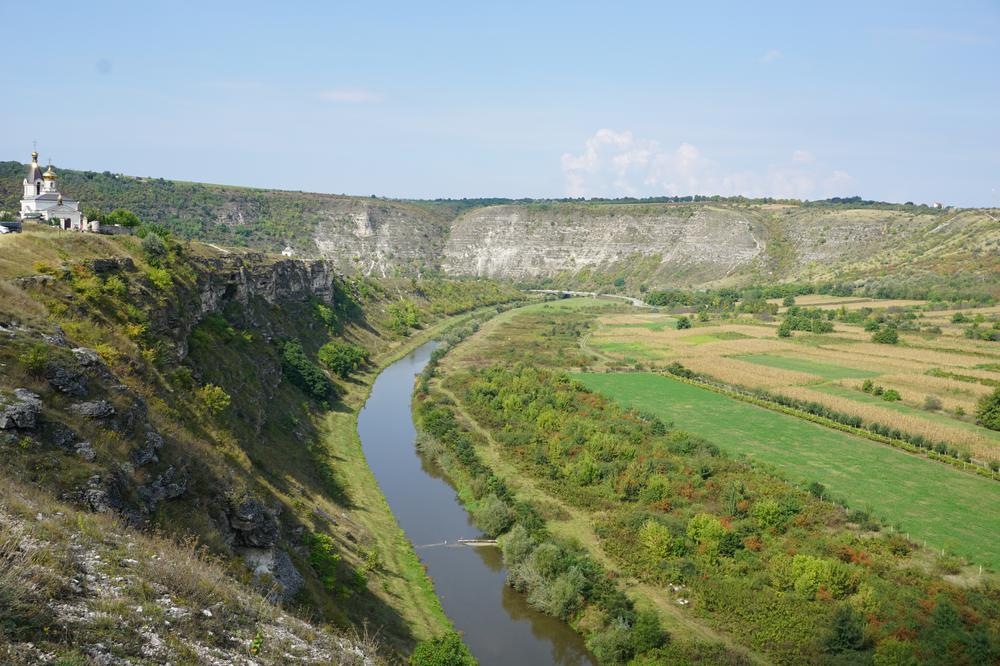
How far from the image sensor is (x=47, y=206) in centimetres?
4978

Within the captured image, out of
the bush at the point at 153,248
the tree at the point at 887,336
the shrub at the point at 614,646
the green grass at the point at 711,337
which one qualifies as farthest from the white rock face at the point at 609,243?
the shrub at the point at 614,646

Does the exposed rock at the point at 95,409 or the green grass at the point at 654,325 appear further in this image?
the green grass at the point at 654,325

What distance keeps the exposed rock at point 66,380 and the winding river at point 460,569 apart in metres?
17.1

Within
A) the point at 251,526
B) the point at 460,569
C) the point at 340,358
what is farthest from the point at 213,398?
the point at 340,358

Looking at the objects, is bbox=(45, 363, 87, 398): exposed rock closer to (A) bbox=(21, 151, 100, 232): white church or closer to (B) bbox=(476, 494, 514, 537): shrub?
(B) bbox=(476, 494, 514, 537): shrub

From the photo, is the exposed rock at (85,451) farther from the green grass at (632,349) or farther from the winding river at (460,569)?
the green grass at (632,349)

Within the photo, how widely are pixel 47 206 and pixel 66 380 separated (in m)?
36.8

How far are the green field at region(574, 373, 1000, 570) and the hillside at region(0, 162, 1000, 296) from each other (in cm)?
7750

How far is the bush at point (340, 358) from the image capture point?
221 feet

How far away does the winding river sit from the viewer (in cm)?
2745

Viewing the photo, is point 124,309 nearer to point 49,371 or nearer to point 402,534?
point 49,371

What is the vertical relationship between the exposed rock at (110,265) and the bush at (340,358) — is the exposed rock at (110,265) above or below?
above

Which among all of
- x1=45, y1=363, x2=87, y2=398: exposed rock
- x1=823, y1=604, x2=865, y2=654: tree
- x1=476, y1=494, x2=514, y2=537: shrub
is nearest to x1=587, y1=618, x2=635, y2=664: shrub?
x1=823, y1=604, x2=865, y2=654: tree

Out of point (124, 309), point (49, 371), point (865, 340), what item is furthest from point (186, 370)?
point (865, 340)
